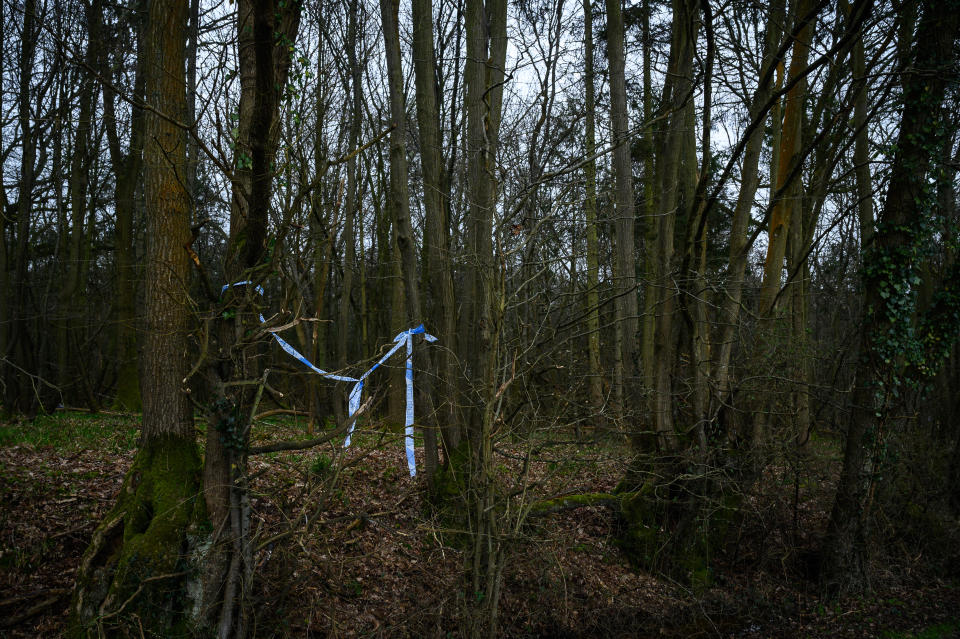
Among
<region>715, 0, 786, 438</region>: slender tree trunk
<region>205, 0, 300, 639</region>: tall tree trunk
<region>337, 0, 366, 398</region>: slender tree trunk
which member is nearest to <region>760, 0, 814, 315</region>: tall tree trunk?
<region>715, 0, 786, 438</region>: slender tree trunk

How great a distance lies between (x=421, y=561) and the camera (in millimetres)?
6535

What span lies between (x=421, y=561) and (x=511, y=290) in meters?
3.36

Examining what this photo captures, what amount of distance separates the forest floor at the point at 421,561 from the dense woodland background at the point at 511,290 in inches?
10.5

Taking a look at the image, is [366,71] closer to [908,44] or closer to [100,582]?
[908,44]

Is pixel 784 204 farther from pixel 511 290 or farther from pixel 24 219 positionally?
pixel 24 219

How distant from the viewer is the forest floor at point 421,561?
200 inches

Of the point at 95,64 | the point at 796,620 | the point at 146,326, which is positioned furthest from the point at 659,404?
the point at 95,64

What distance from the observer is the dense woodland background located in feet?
14.6

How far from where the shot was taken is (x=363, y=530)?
6.88 m

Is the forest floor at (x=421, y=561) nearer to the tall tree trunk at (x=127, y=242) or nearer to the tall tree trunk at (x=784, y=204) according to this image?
the tall tree trunk at (x=127, y=242)

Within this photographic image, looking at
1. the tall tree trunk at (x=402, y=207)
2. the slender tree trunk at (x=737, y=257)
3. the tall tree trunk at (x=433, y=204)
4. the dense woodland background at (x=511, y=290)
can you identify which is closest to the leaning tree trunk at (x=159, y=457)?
the dense woodland background at (x=511, y=290)

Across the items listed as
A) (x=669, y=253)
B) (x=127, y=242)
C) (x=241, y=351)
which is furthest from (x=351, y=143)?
Result: (x=241, y=351)

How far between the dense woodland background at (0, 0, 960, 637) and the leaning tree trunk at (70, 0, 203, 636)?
2 cm

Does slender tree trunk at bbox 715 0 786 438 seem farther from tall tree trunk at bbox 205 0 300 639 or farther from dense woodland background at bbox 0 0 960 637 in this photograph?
tall tree trunk at bbox 205 0 300 639
